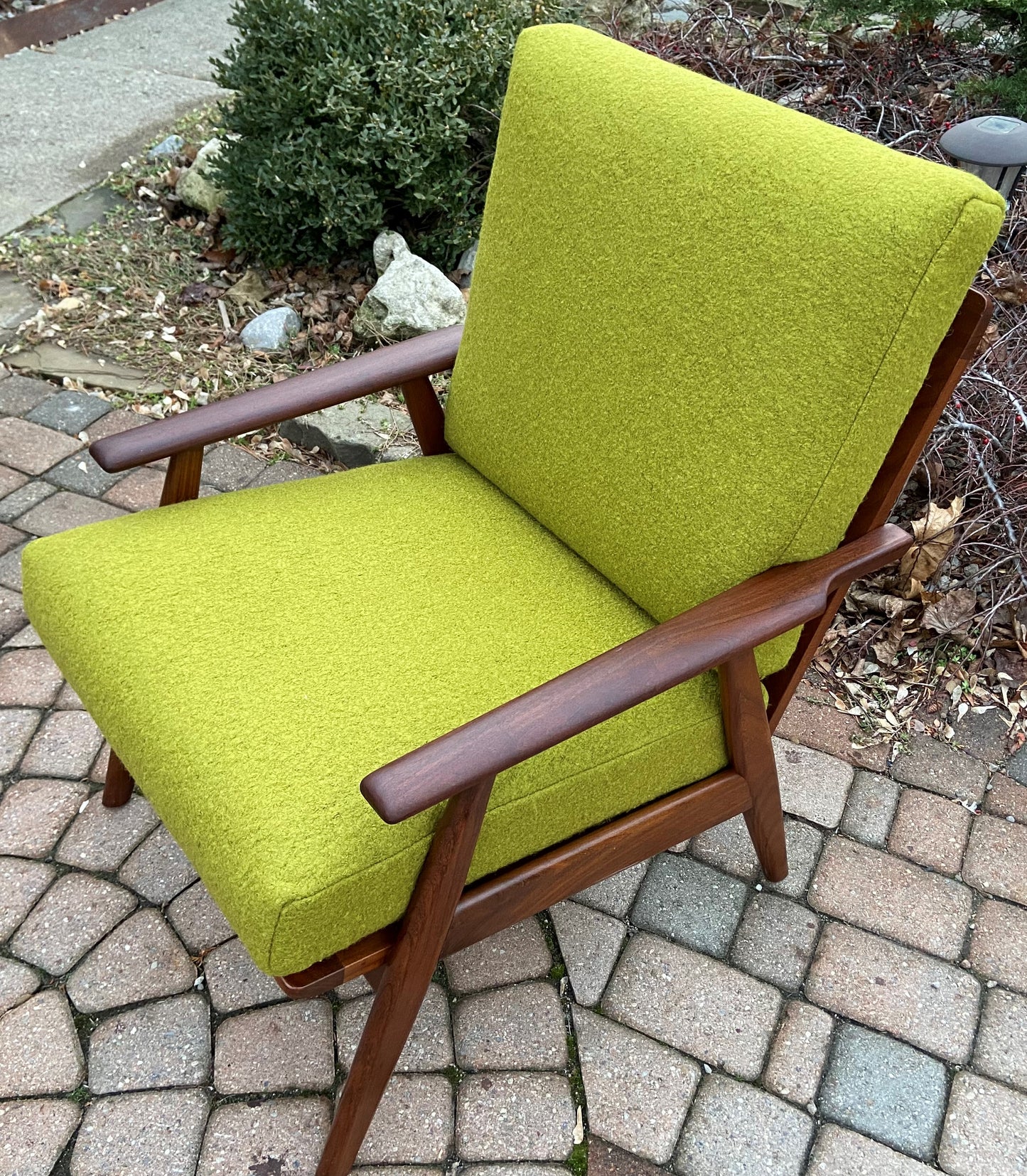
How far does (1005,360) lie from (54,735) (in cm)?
234

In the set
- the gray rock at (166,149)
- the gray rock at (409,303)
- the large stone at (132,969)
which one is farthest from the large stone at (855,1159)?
the gray rock at (166,149)

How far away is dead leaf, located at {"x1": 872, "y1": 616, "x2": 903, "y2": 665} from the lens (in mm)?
2475

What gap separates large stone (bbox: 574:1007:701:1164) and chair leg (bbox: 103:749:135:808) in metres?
0.95

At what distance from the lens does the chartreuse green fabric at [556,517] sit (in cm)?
136

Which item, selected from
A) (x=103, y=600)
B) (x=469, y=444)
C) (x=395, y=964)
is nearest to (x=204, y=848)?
(x=395, y=964)

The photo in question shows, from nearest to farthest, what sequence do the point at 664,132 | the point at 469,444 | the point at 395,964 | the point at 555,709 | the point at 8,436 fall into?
the point at 555,709
the point at 395,964
the point at 664,132
the point at 469,444
the point at 8,436

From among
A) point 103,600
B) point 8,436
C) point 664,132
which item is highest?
point 664,132

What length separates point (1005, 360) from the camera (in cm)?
256

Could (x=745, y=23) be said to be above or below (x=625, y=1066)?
above

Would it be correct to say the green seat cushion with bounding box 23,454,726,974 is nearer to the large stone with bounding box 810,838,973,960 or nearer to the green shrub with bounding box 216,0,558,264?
the large stone with bounding box 810,838,973,960

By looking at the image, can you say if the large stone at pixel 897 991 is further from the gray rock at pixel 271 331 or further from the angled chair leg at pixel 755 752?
the gray rock at pixel 271 331

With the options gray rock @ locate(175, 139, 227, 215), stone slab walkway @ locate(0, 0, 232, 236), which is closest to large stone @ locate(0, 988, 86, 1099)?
gray rock @ locate(175, 139, 227, 215)

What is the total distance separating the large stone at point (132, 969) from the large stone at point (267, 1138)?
257 mm

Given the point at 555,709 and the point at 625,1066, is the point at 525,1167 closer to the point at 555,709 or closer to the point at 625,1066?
the point at 625,1066
